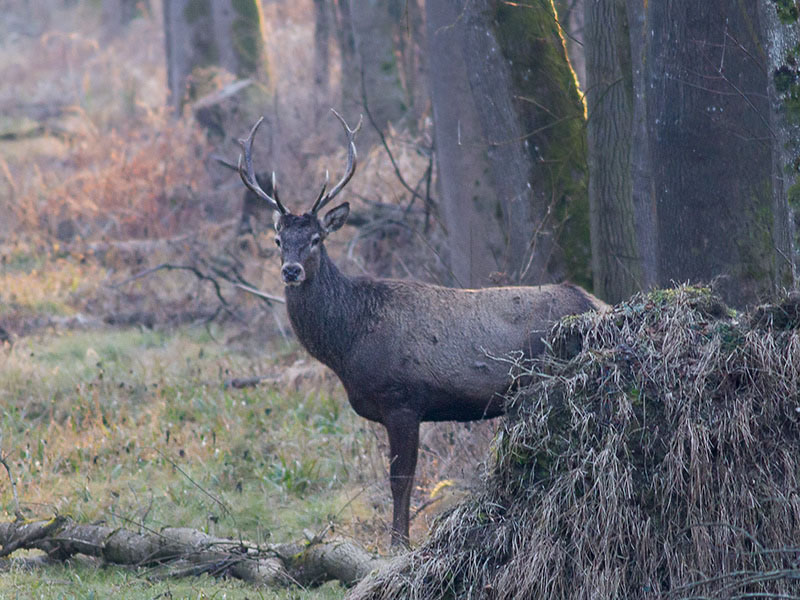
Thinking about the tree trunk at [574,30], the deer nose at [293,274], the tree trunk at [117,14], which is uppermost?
the tree trunk at [117,14]

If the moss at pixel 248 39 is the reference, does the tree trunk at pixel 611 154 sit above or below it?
below

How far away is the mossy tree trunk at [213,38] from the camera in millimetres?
21234

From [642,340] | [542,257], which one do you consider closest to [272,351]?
[542,257]

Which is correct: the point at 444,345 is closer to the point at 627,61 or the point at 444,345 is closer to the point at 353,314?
the point at 353,314

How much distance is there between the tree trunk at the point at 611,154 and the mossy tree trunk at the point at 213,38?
13.7 meters

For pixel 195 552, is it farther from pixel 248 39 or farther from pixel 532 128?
pixel 248 39

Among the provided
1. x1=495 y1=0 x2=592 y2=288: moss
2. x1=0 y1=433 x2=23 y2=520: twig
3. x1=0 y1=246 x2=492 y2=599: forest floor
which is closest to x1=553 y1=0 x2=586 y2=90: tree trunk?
x1=495 y1=0 x2=592 y2=288: moss

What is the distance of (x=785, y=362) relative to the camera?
5.05 meters

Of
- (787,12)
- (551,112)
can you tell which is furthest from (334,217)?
(787,12)

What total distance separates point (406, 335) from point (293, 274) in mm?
901

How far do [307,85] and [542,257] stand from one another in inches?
468

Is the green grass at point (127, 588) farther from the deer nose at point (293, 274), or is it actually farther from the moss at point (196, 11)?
the moss at point (196, 11)

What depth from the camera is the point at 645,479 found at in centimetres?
513

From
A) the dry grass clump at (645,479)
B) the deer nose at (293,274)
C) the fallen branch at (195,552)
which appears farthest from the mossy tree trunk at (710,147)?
the fallen branch at (195,552)
